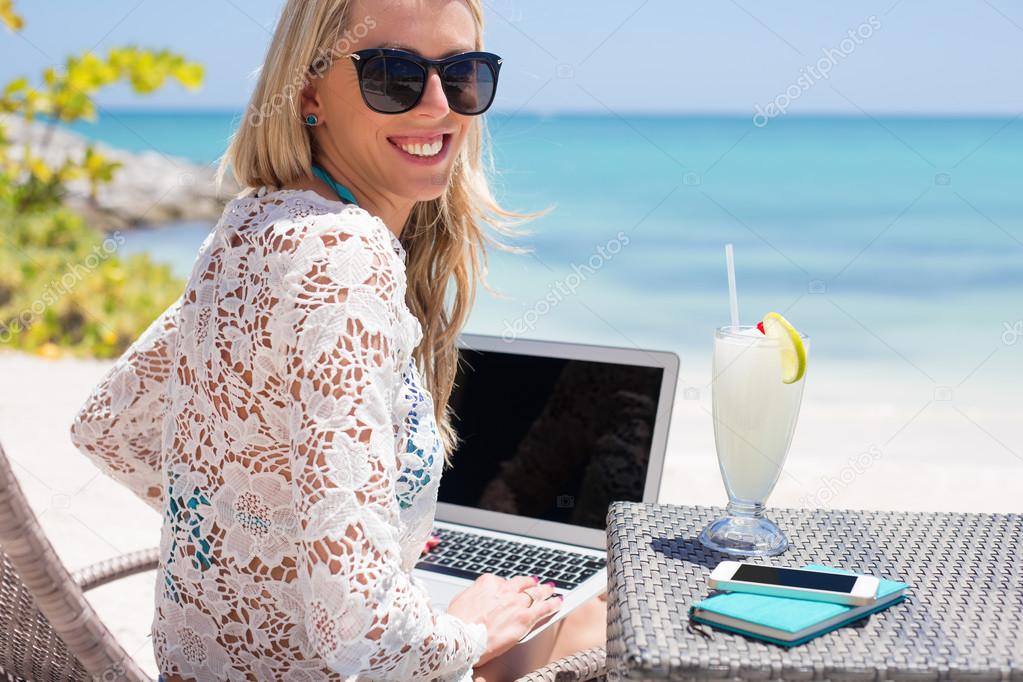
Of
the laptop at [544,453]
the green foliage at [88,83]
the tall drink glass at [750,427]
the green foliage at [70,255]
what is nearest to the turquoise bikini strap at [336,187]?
the tall drink glass at [750,427]

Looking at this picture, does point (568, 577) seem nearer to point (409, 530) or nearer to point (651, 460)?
point (651, 460)

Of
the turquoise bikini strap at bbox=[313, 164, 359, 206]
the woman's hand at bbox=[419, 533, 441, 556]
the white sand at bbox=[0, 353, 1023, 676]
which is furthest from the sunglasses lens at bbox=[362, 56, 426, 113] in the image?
the white sand at bbox=[0, 353, 1023, 676]

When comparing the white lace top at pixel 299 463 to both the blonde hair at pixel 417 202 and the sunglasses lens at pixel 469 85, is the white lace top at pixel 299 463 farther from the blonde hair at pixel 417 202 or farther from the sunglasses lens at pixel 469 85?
the sunglasses lens at pixel 469 85

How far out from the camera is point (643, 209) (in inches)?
594

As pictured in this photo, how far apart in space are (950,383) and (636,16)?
16023mm

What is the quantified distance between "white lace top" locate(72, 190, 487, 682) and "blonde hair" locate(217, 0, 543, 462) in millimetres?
167

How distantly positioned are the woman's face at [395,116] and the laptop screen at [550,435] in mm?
737

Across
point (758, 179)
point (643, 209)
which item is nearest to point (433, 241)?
point (643, 209)

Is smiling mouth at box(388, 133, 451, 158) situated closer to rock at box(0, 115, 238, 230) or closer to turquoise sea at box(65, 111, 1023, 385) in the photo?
turquoise sea at box(65, 111, 1023, 385)

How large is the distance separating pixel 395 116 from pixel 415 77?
6cm

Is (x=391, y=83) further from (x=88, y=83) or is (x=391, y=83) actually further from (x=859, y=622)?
(x=88, y=83)

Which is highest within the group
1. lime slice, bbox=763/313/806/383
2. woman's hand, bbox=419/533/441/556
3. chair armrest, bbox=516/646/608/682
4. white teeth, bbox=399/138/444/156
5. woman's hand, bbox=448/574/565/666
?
white teeth, bbox=399/138/444/156

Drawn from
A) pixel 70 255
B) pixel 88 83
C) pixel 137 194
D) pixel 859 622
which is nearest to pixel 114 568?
pixel 859 622

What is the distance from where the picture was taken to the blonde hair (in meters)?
1.43
